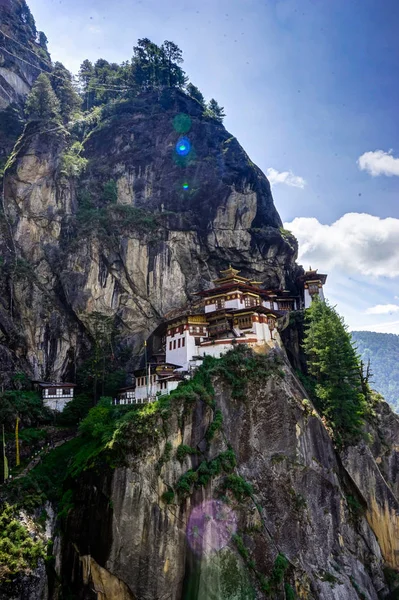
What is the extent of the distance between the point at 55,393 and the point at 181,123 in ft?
137

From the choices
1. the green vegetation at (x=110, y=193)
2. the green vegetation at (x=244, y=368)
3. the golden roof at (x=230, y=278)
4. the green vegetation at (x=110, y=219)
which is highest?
the green vegetation at (x=110, y=193)

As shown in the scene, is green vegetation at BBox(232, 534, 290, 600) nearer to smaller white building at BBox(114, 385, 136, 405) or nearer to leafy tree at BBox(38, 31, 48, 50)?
smaller white building at BBox(114, 385, 136, 405)

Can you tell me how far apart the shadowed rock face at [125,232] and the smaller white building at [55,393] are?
3078mm

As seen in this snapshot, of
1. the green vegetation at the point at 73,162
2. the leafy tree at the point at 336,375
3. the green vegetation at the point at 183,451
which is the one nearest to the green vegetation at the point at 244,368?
the leafy tree at the point at 336,375

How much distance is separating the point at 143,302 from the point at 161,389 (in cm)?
1400

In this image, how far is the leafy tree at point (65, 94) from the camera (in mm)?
68750

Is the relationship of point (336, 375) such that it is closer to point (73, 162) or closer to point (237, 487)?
point (237, 487)

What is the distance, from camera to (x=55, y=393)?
40125mm

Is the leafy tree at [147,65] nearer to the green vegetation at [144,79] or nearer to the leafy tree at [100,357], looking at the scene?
the green vegetation at [144,79]

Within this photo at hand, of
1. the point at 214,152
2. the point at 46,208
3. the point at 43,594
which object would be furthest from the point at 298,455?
the point at 214,152

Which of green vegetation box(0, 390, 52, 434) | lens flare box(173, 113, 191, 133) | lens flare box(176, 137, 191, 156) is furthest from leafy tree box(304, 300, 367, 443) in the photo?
lens flare box(173, 113, 191, 133)

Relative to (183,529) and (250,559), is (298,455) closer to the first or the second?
(250,559)

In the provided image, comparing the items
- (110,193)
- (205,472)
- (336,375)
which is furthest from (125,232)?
(205,472)

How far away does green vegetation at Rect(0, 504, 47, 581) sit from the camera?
24078mm
